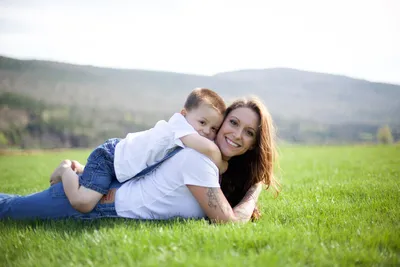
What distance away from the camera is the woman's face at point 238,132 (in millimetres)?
4309

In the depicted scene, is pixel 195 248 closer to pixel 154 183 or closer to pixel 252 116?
pixel 154 183

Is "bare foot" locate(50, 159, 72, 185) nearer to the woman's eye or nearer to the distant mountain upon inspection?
the woman's eye

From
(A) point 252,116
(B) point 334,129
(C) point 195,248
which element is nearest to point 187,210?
(C) point 195,248

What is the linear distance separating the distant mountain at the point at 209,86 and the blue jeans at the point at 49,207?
36.0 m

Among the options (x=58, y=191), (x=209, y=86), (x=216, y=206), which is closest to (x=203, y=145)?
(x=216, y=206)

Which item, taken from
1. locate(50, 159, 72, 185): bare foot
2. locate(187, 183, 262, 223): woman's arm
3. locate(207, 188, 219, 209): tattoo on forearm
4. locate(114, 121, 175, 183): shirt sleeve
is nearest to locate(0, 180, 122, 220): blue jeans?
locate(50, 159, 72, 185): bare foot

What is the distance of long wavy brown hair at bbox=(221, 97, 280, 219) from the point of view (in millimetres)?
4469

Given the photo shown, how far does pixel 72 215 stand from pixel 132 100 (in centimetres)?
5329

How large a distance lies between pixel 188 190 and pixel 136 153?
2.52 ft

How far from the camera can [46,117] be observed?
47.3 m

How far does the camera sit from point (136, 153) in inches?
164

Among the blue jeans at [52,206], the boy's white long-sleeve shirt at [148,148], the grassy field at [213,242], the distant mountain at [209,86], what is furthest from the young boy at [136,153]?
the distant mountain at [209,86]

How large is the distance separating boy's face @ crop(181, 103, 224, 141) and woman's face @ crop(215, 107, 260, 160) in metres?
0.13

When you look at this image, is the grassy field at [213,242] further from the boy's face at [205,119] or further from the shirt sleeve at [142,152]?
the boy's face at [205,119]
